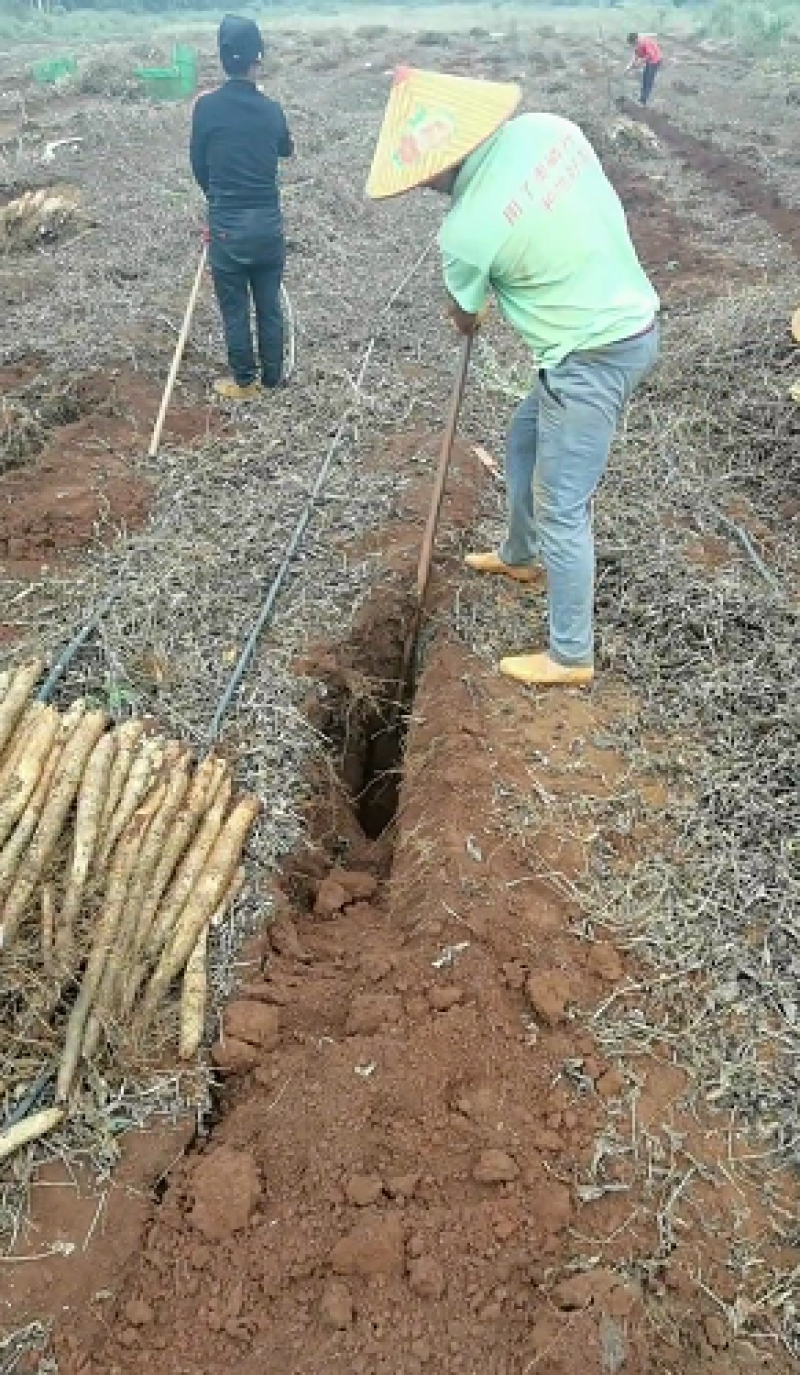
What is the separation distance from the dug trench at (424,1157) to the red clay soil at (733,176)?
29.6 ft

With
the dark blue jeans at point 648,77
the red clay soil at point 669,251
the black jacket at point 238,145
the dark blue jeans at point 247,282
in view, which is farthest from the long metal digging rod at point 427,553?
the dark blue jeans at point 648,77

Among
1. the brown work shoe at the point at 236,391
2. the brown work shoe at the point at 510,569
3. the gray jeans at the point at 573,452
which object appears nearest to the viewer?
the gray jeans at the point at 573,452

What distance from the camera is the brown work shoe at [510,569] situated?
4859mm

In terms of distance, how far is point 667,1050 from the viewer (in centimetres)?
299

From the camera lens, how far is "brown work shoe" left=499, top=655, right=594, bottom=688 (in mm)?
4211

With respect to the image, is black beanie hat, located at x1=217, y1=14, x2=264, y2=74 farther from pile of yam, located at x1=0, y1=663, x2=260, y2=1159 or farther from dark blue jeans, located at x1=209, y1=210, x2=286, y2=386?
pile of yam, located at x1=0, y1=663, x2=260, y2=1159

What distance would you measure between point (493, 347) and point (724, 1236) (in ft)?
20.9

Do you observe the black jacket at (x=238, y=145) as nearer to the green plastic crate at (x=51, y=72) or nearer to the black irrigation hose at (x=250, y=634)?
the black irrigation hose at (x=250, y=634)

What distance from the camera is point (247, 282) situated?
6664 mm

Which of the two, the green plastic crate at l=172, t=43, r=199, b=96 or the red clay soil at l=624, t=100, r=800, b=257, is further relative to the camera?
the green plastic crate at l=172, t=43, r=199, b=96

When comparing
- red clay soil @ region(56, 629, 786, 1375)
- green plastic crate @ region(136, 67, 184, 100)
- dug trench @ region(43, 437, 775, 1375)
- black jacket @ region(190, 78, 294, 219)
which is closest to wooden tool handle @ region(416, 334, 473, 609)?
dug trench @ region(43, 437, 775, 1375)

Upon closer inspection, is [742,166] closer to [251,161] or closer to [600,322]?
[251,161]

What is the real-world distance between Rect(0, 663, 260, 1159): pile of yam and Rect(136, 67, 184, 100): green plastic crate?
17930 mm

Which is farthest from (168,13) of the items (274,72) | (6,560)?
(6,560)
